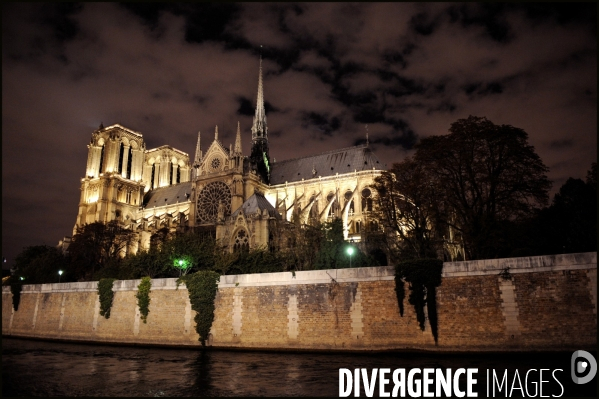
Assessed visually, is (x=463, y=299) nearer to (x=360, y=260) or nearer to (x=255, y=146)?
(x=360, y=260)

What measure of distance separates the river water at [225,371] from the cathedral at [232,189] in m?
14.9

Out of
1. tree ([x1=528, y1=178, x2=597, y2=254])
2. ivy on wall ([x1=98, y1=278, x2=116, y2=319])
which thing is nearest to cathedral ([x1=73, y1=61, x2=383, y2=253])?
ivy on wall ([x1=98, y1=278, x2=116, y2=319])

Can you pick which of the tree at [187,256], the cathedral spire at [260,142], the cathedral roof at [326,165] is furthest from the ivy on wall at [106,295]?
the cathedral roof at [326,165]

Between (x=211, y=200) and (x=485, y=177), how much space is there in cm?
3520

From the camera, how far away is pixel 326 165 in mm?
53531

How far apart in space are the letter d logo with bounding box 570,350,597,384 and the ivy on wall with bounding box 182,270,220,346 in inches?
602

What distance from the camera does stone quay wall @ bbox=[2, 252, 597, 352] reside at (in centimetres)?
1540

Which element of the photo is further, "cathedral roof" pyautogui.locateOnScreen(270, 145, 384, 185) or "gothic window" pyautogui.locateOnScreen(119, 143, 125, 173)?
"gothic window" pyautogui.locateOnScreen(119, 143, 125, 173)

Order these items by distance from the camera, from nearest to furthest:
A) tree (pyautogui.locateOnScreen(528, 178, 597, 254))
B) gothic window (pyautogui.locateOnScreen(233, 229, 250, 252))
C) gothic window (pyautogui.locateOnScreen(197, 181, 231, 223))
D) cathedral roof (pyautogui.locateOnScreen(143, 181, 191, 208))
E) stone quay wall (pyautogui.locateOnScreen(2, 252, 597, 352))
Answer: stone quay wall (pyautogui.locateOnScreen(2, 252, 597, 352))
tree (pyautogui.locateOnScreen(528, 178, 597, 254))
gothic window (pyautogui.locateOnScreen(233, 229, 250, 252))
gothic window (pyautogui.locateOnScreen(197, 181, 231, 223))
cathedral roof (pyautogui.locateOnScreen(143, 181, 191, 208))

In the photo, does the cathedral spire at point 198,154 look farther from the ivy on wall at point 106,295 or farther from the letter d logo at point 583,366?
the letter d logo at point 583,366

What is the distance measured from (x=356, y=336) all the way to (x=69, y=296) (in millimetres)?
20138

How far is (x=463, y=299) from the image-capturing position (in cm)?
1689

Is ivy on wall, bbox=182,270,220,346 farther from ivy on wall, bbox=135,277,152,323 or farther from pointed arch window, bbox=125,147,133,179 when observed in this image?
pointed arch window, bbox=125,147,133,179

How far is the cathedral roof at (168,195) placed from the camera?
64.1m
